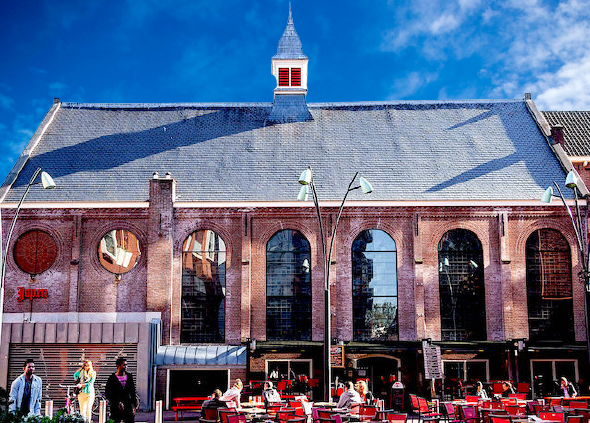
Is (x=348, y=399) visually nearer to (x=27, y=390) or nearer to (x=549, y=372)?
(x=27, y=390)

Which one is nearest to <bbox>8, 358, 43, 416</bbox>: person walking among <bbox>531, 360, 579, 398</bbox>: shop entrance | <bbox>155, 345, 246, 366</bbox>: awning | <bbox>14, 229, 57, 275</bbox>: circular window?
<bbox>155, 345, 246, 366</bbox>: awning

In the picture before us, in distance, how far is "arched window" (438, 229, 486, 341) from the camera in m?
30.9

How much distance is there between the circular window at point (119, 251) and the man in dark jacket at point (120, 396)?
17012 mm

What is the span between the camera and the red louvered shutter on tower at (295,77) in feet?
124

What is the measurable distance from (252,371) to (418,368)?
6.92 m

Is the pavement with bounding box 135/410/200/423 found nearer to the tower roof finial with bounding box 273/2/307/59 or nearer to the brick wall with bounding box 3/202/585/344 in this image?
the brick wall with bounding box 3/202/585/344

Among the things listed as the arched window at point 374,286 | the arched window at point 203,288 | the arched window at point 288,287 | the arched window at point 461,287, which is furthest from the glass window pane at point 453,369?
the arched window at point 203,288

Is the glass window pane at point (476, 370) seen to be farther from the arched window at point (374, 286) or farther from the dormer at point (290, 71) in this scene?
the dormer at point (290, 71)

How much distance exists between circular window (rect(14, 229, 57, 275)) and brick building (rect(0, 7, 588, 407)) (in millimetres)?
60

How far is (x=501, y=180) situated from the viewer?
33.0 metres

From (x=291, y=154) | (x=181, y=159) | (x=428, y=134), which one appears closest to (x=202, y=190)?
(x=181, y=159)

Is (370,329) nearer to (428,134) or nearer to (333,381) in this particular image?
(333,381)

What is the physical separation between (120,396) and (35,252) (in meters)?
Result: 18.7

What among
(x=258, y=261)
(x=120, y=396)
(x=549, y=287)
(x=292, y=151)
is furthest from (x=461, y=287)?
(x=120, y=396)
